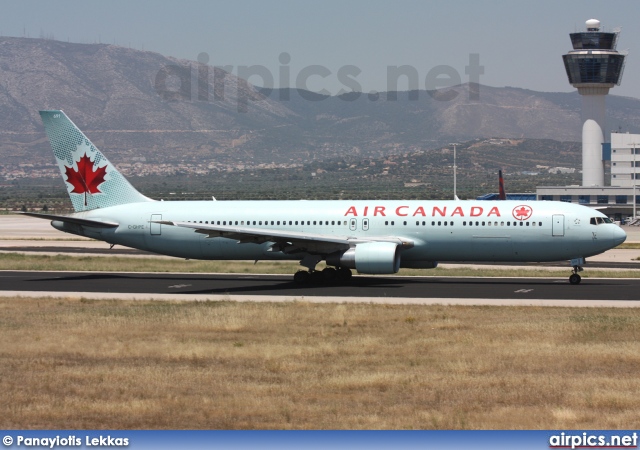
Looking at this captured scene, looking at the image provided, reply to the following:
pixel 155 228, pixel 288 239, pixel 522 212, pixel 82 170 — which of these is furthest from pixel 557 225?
pixel 82 170

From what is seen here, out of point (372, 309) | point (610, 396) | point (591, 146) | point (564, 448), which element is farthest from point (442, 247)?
Result: point (591, 146)

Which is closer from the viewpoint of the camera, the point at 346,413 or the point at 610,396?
the point at 346,413

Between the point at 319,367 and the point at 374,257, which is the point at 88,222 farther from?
the point at 319,367

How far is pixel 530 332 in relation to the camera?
29.3 meters

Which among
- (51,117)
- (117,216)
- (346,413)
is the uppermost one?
(51,117)

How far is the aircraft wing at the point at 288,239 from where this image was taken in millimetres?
43688

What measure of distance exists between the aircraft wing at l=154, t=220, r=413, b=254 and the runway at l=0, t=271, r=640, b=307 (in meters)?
1.83

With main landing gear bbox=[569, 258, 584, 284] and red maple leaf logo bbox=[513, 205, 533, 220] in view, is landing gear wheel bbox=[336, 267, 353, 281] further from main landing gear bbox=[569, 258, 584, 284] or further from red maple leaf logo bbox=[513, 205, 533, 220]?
main landing gear bbox=[569, 258, 584, 284]

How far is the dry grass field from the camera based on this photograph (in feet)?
62.1

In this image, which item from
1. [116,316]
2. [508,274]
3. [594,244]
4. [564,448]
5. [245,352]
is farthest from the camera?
[508,274]

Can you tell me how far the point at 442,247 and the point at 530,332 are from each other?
15.9m

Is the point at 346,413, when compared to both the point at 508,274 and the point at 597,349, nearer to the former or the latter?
the point at 597,349

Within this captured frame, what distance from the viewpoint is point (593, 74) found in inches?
5984

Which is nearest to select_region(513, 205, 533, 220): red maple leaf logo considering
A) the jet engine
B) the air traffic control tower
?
the jet engine
